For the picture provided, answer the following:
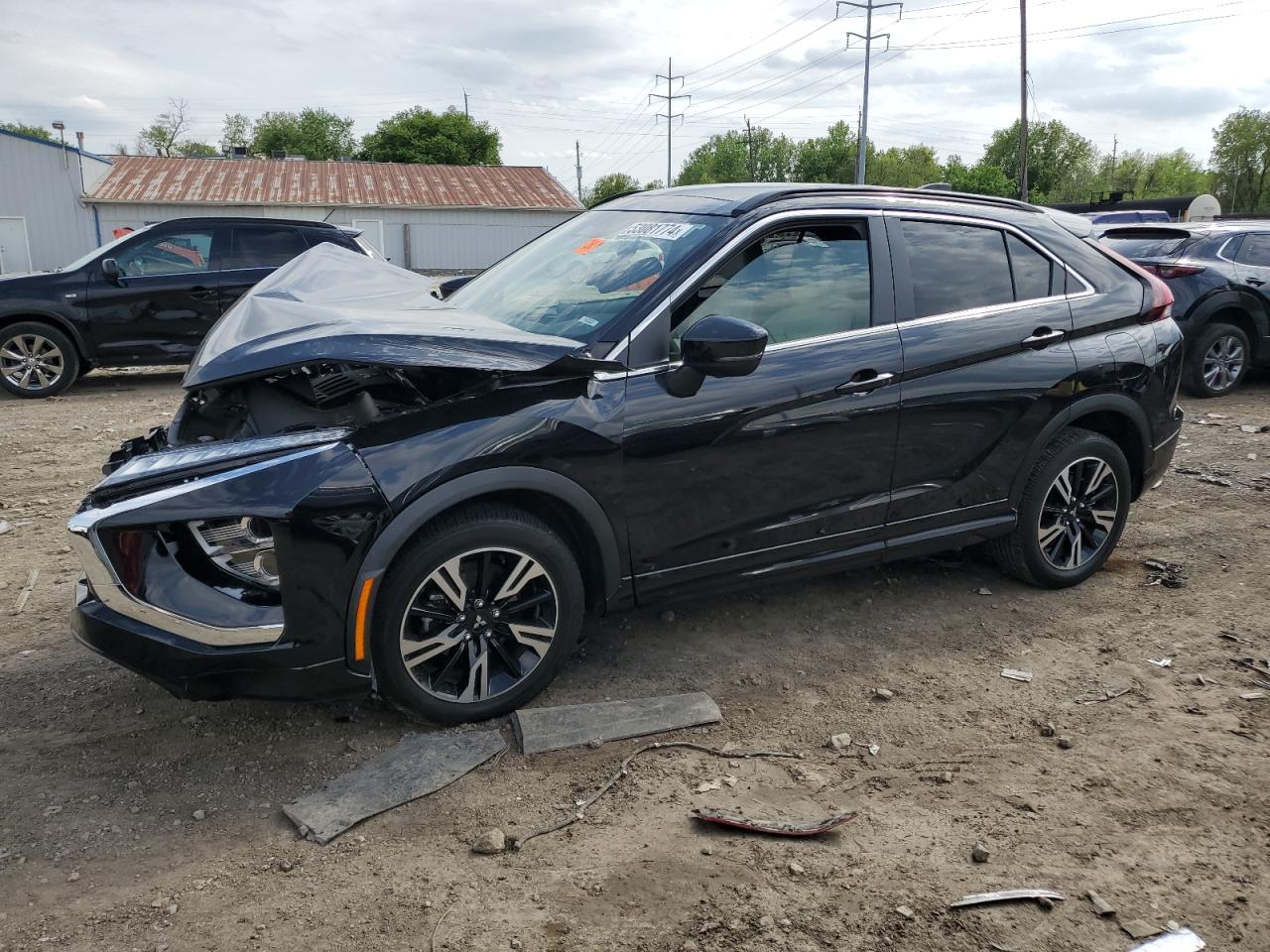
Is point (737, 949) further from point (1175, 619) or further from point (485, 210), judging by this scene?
point (485, 210)

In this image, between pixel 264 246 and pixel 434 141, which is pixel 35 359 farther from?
pixel 434 141

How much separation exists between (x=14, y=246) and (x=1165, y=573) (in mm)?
36085

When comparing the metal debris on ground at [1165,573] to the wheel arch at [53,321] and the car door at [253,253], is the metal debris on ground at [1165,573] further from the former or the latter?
the wheel arch at [53,321]

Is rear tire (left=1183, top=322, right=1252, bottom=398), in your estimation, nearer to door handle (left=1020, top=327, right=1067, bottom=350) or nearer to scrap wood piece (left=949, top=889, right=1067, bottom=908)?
door handle (left=1020, top=327, right=1067, bottom=350)

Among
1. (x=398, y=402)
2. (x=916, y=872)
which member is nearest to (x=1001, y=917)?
(x=916, y=872)

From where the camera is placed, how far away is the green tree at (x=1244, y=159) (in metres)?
78.3

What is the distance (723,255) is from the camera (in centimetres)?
376

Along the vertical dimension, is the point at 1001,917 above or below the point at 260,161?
below

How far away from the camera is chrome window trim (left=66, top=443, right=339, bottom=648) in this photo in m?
2.99

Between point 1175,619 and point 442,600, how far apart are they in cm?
345

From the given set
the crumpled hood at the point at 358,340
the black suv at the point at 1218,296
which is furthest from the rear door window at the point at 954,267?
the black suv at the point at 1218,296

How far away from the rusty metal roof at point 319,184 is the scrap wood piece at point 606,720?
36.1m

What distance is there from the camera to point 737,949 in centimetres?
242

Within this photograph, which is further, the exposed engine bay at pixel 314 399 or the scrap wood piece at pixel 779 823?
the exposed engine bay at pixel 314 399
